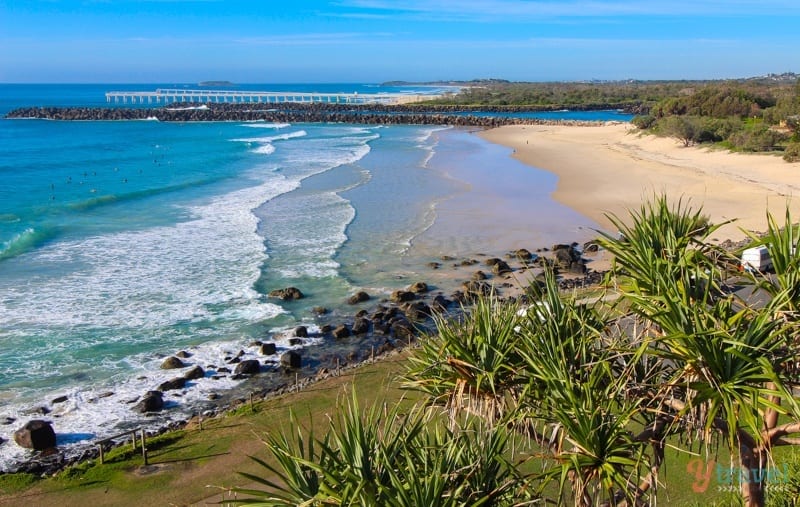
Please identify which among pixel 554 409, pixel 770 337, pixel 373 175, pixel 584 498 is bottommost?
pixel 373 175

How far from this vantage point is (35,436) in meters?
13.5

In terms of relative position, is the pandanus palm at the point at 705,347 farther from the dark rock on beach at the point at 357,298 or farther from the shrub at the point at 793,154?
the shrub at the point at 793,154

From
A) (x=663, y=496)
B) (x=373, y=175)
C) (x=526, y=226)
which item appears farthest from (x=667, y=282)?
(x=373, y=175)

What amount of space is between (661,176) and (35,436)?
38.1m

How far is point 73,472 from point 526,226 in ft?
73.5

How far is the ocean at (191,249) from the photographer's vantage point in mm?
16812

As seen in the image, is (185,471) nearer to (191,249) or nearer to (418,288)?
(418,288)

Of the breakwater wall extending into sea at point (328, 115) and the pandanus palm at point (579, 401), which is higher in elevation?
the pandanus palm at point (579, 401)

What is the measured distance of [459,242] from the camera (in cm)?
2883

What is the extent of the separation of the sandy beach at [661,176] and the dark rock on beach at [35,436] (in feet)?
53.1

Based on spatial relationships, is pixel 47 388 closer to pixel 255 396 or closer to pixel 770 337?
pixel 255 396

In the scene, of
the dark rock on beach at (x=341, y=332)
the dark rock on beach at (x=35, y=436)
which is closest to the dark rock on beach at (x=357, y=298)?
the dark rock on beach at (x=341, y=332)

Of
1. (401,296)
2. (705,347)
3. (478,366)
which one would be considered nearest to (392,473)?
(478,366)

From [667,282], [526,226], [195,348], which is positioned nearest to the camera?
[667,282]
